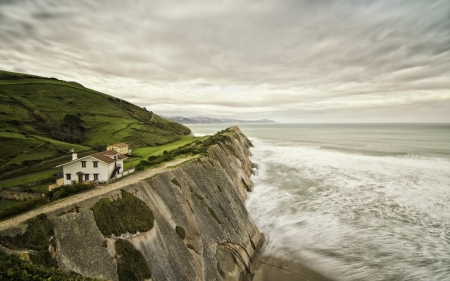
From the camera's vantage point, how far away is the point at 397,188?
36.5m

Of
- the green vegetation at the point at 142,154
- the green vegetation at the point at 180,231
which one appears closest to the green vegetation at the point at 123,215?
the green vegetation at the point at 180,231

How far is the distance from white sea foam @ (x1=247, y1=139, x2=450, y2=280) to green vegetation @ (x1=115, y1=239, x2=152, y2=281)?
13.7 m

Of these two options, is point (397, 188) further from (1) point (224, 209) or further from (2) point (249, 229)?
(1) point (224, 209)

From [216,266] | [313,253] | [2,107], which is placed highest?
[2,107]

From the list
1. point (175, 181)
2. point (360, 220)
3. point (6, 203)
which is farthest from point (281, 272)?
point (6, 203)

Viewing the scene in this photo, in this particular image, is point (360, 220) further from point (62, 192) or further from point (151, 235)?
point (62, 192)

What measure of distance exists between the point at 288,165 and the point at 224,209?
38.6m

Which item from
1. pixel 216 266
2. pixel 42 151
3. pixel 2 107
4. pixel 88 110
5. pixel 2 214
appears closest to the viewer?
pixel 2 214

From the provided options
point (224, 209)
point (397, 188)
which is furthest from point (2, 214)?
point (397, 188)

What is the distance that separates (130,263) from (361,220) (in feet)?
89.5

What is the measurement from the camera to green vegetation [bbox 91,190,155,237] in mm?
12664

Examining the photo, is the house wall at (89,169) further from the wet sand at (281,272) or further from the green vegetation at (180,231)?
the wet sand at (281,272)

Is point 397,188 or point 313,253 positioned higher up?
point 397,188

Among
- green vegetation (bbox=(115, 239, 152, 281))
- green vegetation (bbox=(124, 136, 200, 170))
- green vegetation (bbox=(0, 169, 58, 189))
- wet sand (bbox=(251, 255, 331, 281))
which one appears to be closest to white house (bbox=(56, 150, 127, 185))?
green vegetation (bbox=(124, 136, 200, 170))
